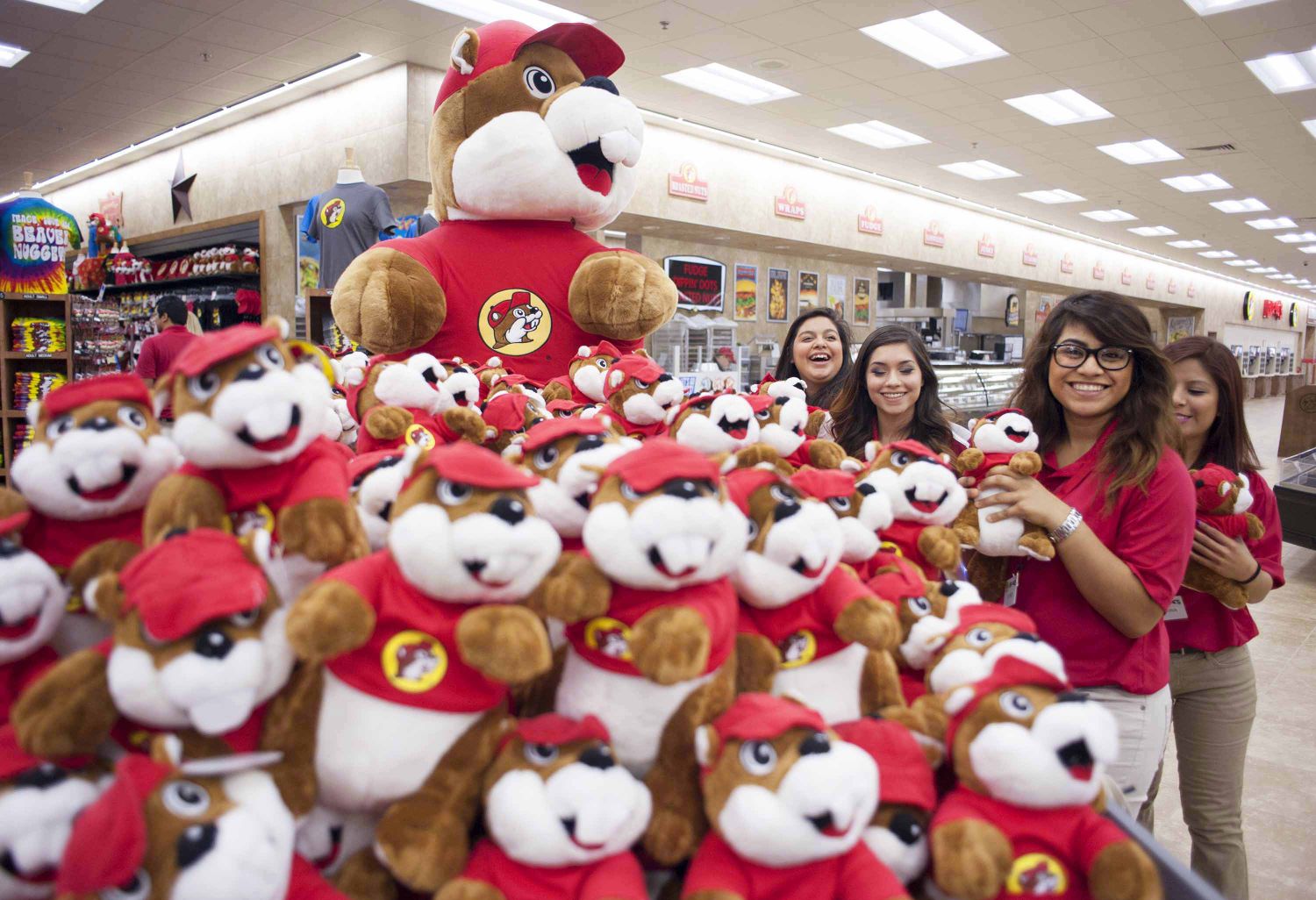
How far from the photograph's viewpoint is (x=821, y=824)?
67 cm

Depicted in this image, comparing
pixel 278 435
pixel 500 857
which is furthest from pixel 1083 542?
pixel 278 435

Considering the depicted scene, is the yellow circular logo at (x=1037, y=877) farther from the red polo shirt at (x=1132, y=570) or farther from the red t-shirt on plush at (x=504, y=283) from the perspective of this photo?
the red t-shirt on plush at (x=504, y=283)

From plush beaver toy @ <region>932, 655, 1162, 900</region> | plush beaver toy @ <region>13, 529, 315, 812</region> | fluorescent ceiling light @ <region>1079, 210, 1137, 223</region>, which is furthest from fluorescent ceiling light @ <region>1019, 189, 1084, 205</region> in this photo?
plush beaver toy @ <region>13, 529, 315, 812</region>

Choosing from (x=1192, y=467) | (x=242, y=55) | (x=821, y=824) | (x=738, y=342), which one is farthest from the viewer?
(x=738, y=342)

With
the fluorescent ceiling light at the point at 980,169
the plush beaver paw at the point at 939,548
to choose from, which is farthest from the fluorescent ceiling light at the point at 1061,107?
the plush beaver paw at the point at 939,548

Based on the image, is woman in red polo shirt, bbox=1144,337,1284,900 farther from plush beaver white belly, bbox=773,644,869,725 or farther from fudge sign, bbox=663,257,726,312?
fudge sign, bbox=663,257,726,312

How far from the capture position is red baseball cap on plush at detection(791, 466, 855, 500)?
0.98m

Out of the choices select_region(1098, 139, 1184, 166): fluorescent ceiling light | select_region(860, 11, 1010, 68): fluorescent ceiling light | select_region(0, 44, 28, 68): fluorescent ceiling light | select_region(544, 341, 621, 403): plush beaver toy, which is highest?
select_region(1098, 139, 1184, 166): fluorescent ceiling light

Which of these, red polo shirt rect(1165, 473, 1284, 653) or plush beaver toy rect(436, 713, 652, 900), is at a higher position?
plush beaver toy rect(436, 713, 652, 900)

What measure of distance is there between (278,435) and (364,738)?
0.29 metres

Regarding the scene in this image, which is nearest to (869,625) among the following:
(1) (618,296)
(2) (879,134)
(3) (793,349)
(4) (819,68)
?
(1) (618,296)

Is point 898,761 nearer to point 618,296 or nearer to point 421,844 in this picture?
point 421,844

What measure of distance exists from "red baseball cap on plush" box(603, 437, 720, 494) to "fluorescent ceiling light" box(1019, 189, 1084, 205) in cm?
1198

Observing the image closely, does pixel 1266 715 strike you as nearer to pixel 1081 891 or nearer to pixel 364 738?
pixel 1081 891
